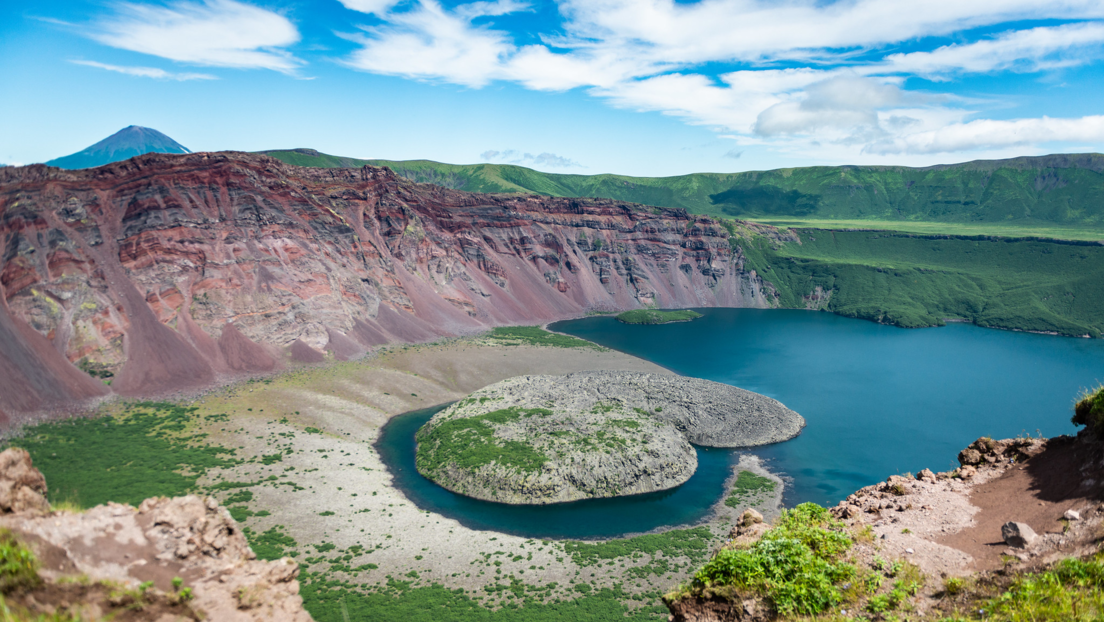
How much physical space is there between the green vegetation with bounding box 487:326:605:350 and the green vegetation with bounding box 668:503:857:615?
84.6 meters

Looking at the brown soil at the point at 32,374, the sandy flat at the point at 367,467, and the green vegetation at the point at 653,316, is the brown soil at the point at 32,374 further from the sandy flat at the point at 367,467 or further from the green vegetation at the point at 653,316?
the green vegetation at the point at 653,316

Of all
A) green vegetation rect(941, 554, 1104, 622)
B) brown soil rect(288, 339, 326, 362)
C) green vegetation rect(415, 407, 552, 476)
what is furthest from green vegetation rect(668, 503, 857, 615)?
brown soil rect(288, 339, 326, 362)

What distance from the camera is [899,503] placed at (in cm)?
1611

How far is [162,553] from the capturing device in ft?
34.7

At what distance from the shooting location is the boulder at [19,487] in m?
10.0

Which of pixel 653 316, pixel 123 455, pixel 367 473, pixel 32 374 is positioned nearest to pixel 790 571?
pixel 367 473

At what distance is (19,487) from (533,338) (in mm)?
92423

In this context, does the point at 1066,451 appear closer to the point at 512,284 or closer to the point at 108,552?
the point at 108,552

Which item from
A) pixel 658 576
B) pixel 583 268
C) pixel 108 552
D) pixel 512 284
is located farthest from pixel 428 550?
pixel 583 268

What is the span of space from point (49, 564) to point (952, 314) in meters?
181

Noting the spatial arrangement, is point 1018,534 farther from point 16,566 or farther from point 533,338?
point 533,338

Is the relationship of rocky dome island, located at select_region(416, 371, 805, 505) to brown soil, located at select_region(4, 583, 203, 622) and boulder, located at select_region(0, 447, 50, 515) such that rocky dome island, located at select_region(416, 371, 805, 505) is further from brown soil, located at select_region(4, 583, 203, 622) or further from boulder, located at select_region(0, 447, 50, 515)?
brown soil, located at select_region(4, 583, 203, 622)

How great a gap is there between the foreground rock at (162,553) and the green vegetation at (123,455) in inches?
1326

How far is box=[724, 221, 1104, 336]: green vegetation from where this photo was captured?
438 ft
